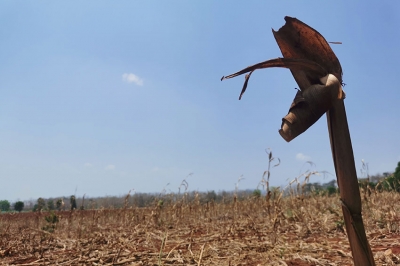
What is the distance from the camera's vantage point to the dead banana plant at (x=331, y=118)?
663 mm

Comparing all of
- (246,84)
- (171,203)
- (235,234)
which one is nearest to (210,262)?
(235,234)

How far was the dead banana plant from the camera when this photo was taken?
663 mm

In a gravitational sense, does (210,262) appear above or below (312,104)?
below

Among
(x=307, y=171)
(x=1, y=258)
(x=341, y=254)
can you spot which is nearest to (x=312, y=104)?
(x=341, y=254)

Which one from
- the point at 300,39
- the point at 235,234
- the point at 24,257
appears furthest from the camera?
the point at 235,234

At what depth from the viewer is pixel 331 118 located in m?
0.69

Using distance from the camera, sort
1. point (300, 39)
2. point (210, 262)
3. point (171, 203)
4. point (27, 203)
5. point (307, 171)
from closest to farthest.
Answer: point (300, 39) < point (210, 262) < point (307, 171) < point (171, 203) < point (27, 203)

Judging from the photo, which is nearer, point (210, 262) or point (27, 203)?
point (210, 262)

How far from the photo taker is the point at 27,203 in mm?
41531

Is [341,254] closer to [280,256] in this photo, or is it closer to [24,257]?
[280,256]

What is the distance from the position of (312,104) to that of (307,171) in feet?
13.5

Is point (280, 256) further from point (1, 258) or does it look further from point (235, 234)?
point (1, 258)

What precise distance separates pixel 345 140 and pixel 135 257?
2.22 meters

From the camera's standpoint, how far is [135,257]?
2.41 metres
